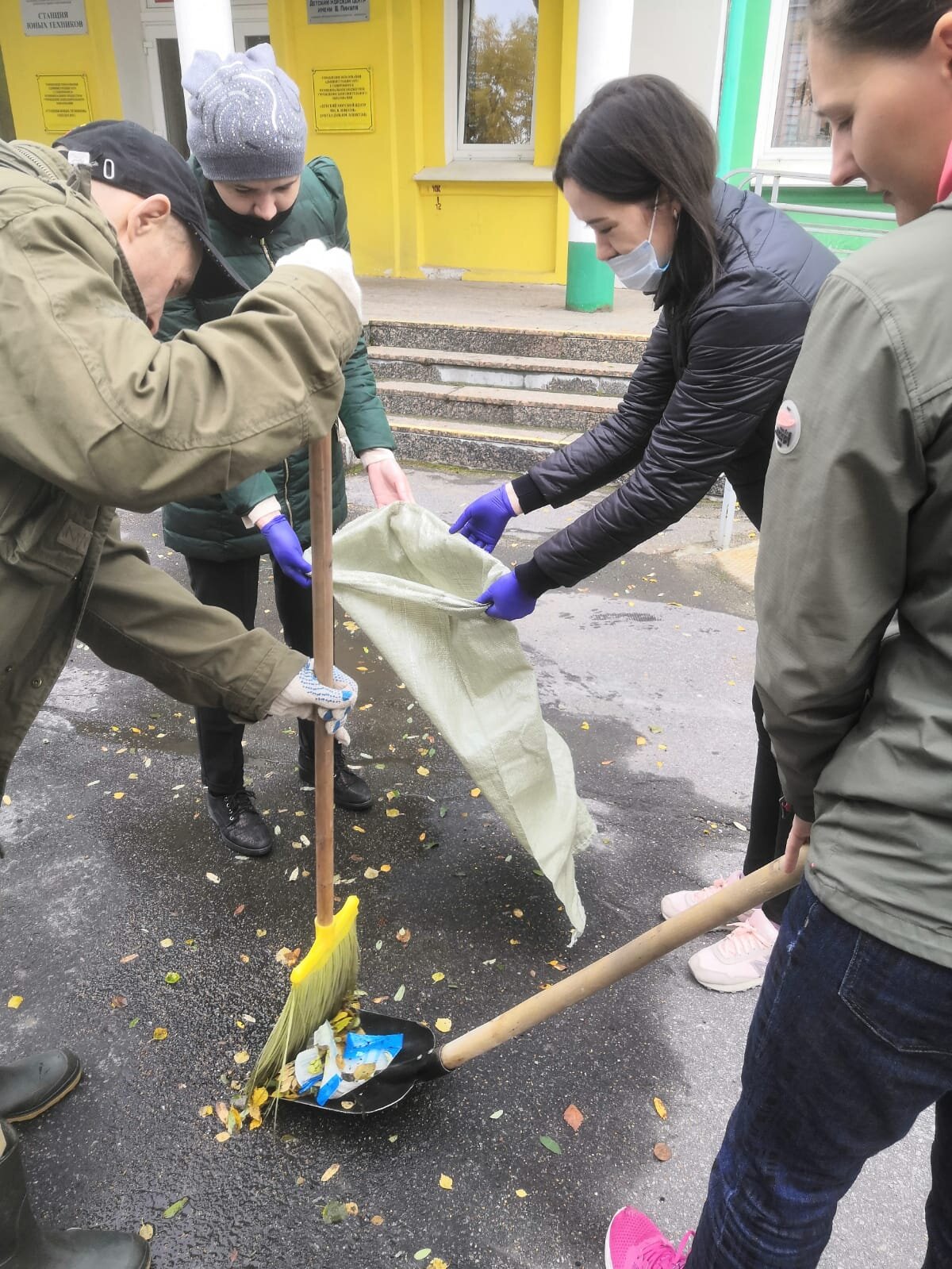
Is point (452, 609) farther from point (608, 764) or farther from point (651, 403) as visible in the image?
point (608, 764)

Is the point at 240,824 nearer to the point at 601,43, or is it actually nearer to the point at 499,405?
the point at 499,405

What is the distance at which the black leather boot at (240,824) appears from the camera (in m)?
2.74

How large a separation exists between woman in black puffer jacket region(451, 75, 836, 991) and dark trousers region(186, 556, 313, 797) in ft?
2.70

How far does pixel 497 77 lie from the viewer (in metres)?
8.57

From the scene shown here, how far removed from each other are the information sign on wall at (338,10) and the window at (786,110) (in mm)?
3633

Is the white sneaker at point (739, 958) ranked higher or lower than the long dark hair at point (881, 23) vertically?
lower

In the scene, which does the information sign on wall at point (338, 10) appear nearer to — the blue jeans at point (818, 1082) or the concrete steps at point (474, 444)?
the concrete steps at point (474, 444)

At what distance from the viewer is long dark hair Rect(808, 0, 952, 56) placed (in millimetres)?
898

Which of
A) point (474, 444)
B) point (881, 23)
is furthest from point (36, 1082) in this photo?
point (474, 444)

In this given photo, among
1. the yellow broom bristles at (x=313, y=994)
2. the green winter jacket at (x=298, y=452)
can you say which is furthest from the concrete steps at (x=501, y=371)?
the yellow broom bristles at (x=313, y=994)

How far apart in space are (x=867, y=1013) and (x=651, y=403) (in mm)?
1677

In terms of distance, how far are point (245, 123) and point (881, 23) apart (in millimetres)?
1516

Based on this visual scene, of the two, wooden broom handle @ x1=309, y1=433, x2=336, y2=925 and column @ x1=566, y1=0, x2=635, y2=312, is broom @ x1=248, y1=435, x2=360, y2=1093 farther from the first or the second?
column @ x1=566, y1=0, x2=635, y2=312

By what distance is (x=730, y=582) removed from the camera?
4.66 meters
